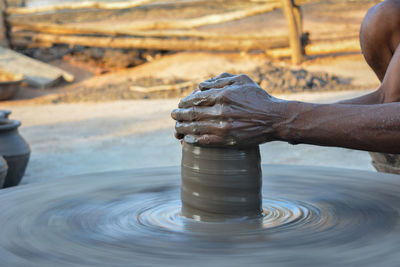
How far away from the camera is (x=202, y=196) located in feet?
4.16

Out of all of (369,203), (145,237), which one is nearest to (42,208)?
(145,237)

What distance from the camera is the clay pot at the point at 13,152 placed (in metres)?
2.89

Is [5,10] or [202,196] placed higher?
[5,10]

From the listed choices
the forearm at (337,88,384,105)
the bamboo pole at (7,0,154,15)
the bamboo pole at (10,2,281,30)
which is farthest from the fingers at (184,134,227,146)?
the bamboo pole at (7,0,154,15)

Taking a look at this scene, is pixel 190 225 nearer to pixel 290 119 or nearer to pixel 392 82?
pixel 290 119

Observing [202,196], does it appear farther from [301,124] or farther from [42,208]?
[42,208]

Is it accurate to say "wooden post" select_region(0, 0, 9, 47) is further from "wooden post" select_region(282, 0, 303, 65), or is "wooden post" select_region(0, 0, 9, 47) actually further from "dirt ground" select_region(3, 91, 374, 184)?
A: "wooden post" select_region(282, 0, 303, 65)

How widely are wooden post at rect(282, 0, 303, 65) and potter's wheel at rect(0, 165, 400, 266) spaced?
6340mm

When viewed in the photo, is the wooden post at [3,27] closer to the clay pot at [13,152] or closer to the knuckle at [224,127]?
the clay pot at [13,152]

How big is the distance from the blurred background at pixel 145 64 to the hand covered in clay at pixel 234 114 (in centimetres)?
243

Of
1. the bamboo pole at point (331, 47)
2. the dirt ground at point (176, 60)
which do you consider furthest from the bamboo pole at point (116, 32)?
the bamboo pole at point (331, 47)

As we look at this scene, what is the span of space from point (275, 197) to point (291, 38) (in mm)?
6733

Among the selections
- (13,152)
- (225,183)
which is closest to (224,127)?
(225,183)

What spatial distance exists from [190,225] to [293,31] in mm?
6942
